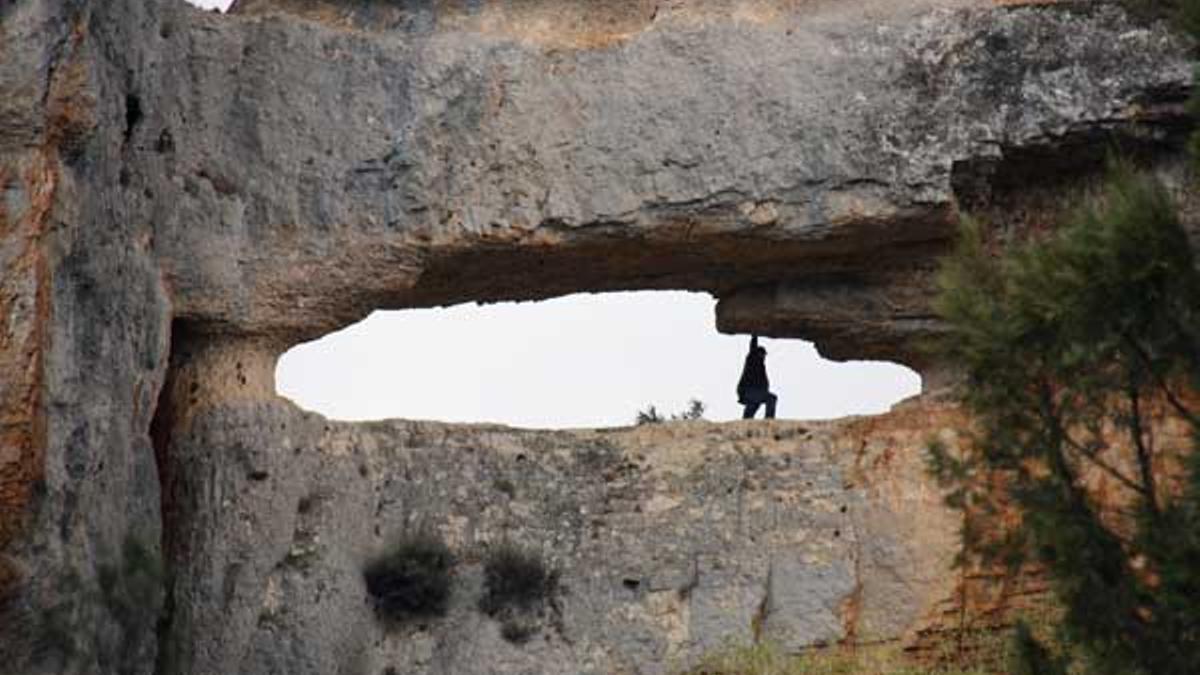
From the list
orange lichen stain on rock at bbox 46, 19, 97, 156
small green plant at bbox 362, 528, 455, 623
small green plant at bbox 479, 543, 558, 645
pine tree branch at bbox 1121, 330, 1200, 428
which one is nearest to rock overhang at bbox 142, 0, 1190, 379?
small green plant at bbox 362, 528, 455, 623

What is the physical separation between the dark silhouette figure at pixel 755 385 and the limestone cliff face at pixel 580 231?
0.96m

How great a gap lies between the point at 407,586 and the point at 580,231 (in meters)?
2.43

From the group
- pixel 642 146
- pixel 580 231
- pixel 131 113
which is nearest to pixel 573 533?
pixel 580 231

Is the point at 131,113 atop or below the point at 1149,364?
atop

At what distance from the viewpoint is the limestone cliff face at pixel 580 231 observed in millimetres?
17062

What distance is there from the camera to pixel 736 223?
1738cm

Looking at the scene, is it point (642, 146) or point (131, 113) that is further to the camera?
point (642, 146)

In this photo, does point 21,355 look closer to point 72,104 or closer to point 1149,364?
point 72,104

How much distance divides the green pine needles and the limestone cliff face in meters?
5.09

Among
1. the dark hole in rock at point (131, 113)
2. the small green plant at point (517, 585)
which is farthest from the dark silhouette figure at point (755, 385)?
the dark hole in rock at point (131, 113)

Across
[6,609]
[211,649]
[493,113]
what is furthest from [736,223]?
[6,609]

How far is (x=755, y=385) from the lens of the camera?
1900 cm

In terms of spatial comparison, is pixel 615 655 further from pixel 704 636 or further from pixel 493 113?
pixel 493 113

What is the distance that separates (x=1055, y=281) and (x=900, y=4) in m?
6.26
